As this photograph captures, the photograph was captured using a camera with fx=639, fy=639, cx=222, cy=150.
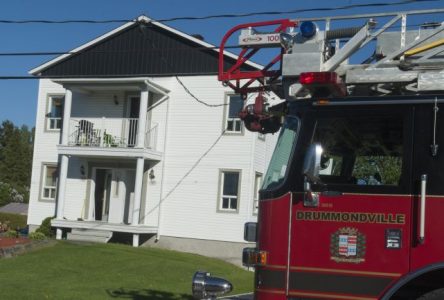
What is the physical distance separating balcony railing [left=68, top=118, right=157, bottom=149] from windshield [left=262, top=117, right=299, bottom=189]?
1855cm

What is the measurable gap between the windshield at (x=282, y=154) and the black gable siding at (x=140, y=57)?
1873 cm

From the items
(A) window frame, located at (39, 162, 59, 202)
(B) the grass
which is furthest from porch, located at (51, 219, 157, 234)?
(B) the grass

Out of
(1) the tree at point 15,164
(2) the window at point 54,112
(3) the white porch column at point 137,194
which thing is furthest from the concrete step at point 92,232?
(1) the tree at point 15,164

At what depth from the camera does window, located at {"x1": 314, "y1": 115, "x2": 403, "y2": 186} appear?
17.4 feet

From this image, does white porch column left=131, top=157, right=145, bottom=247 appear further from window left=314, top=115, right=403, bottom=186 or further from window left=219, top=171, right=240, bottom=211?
window left=314, top=115, right=403, bottom=186

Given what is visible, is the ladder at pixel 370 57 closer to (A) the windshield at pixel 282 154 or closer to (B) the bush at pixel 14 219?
(A) the windshield at pixel 282 154

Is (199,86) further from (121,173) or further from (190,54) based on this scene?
(121,173)

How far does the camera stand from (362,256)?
5148mm

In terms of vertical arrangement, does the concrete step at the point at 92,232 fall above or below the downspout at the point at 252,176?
below

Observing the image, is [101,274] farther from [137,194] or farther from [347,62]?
[347,62]

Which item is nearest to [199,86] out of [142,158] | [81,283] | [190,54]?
[190,54]

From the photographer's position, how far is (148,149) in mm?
23516

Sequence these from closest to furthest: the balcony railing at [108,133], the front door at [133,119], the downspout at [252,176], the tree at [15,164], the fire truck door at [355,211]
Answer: the fire truck door at [355,211], the downspout at [252,176], the balcony railing at [108,133], the front door at [133,119], the tree at [15,164]

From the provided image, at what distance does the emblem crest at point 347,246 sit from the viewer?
5160 millimetres
